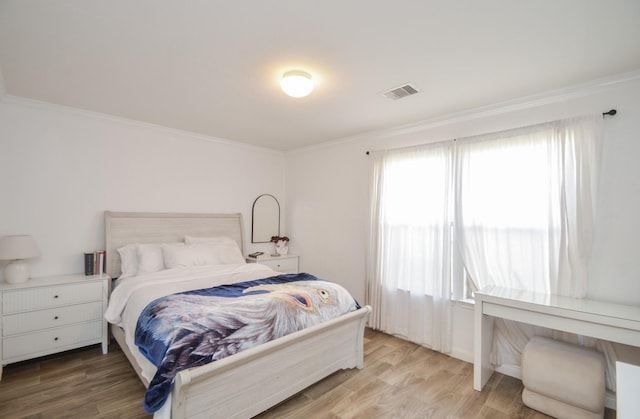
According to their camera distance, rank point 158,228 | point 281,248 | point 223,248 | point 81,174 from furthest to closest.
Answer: point 281,248 → point 223,248 → point 158,228 → point 81,174

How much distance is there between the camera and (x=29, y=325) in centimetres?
263

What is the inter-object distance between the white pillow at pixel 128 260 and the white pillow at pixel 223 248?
0.61 metres

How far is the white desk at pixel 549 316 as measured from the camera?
1.94m

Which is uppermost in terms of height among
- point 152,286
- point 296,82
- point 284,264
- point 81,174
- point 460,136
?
point 296,82

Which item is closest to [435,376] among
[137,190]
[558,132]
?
[558,132]

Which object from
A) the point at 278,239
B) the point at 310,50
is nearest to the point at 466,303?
the point at 310,50

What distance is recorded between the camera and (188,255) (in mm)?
3506

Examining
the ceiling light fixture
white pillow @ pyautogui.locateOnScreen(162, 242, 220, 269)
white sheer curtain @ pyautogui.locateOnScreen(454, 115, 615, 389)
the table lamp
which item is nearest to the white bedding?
white pillow @ pyautogui.locateOnScreen(162, 242, 220, 269)

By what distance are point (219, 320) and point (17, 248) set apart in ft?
7.25

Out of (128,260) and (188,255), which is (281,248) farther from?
(128,260)

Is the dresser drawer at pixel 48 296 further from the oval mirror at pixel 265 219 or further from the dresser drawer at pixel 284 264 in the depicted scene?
the oval mirror at pixel 265 219

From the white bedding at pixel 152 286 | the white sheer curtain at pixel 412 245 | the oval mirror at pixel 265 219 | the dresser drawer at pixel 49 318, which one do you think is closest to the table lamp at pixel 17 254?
the dresser drawer at pixel 49 318

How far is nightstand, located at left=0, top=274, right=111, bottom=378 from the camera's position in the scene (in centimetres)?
255

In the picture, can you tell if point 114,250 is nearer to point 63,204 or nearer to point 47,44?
point 63,204
